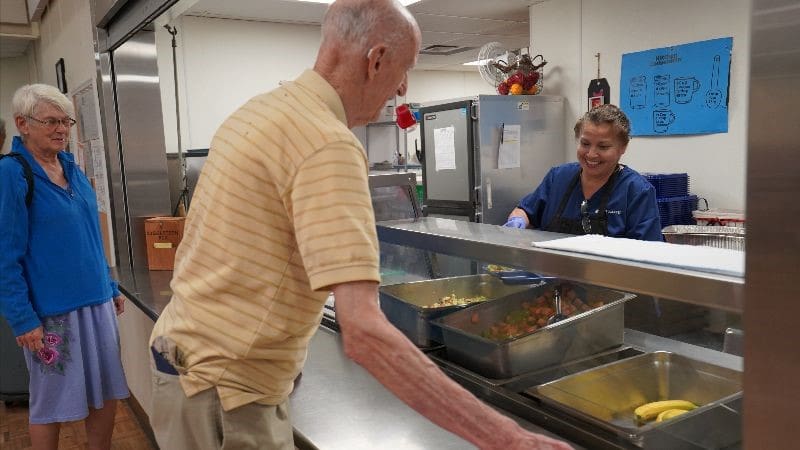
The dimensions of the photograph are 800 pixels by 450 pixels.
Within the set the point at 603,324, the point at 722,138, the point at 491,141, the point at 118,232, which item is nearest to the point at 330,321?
the point at 603,324

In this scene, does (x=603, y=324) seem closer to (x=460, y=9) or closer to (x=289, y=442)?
(x=289, y=442)

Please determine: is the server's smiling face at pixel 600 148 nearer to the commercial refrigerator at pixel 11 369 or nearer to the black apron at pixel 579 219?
the black apron at pixel 579 219

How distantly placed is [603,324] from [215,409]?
99 centimetres

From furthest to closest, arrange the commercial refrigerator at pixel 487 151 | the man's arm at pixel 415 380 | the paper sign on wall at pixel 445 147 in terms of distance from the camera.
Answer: the paper sign on wall at pixel 445 147 → the commercial refrigerator at pixel 487 151 → the man's arm at pixel 415 380

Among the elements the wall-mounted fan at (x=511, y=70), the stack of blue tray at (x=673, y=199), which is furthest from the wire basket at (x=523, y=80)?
the stack of blue tray at (x=673, y=199)

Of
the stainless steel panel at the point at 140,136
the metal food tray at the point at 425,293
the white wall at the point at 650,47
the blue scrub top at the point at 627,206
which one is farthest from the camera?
the white wall at the point at 650,47

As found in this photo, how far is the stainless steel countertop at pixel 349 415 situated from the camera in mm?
1301

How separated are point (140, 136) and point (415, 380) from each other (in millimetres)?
3105

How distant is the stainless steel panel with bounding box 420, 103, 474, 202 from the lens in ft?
14.5

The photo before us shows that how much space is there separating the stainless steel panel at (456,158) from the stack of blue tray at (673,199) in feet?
4.10

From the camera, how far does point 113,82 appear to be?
3.41m

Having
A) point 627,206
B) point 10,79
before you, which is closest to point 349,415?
point 627,206

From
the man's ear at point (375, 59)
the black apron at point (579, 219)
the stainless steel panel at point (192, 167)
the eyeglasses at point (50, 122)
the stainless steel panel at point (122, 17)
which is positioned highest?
the stainless steel panel at point (122, 17)

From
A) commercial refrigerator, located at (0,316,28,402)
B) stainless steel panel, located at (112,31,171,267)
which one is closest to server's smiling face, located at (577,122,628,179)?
stainless steel panel, located at (112,31,171,267)
